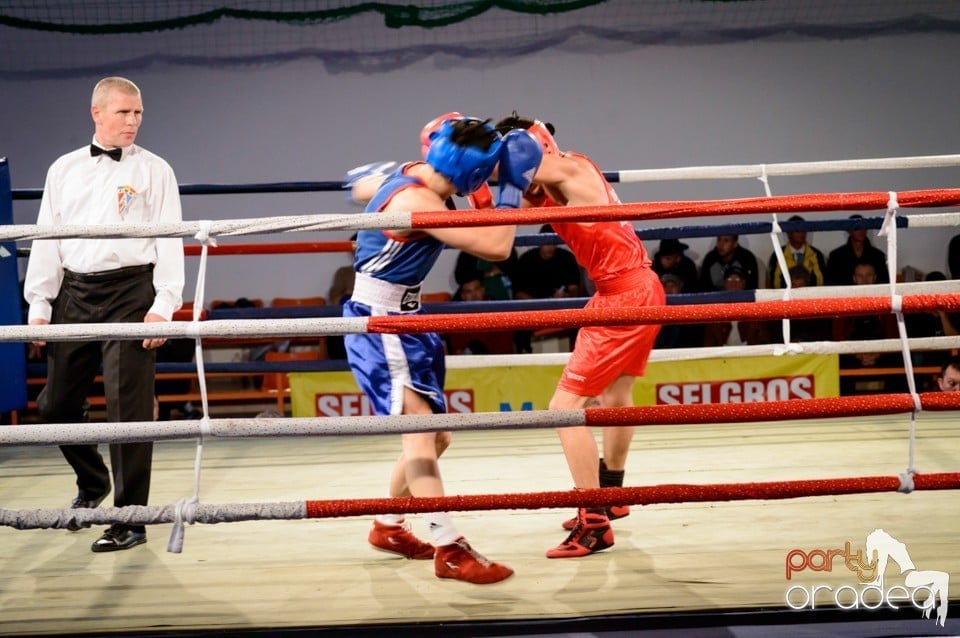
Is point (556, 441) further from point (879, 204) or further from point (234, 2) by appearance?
point (234, 2)

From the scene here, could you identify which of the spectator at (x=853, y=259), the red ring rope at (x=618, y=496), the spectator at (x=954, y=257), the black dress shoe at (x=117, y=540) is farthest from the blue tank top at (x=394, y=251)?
the spectator at (x=954, y=257)

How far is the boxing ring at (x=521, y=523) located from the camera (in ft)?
6.72

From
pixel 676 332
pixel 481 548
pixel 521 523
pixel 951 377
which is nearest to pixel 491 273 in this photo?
pixel 676 332

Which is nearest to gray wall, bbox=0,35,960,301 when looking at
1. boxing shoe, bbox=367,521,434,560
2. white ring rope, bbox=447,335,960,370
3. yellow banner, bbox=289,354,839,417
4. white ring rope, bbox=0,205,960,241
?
yellow banner, bbox=289,354,839,417

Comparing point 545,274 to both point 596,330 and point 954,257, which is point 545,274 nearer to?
point 954,257

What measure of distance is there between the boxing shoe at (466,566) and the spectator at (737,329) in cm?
364

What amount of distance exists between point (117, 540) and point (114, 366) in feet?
1.71

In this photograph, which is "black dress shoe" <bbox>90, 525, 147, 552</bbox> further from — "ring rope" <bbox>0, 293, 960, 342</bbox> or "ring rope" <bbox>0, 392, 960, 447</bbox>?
"ring rope" <bbox>0, 293, 960, 342</bbox>

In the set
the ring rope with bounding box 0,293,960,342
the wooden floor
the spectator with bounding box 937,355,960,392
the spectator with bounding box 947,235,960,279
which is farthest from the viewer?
the spectator with bounding box 947,235,960,279

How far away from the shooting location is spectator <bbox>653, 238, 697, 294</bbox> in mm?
6285

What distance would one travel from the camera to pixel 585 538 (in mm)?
2674

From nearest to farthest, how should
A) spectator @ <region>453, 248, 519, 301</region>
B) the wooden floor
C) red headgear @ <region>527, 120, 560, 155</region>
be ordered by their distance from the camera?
the wooden floor < red headgear @ <region>527, 120, 560, 155</region> < spectator @ <region>453, 248, 519, 301</region>

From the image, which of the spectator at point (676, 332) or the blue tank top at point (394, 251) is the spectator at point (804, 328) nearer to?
the spectator at point (676, 332)

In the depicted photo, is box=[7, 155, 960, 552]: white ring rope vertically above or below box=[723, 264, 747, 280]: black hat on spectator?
above
